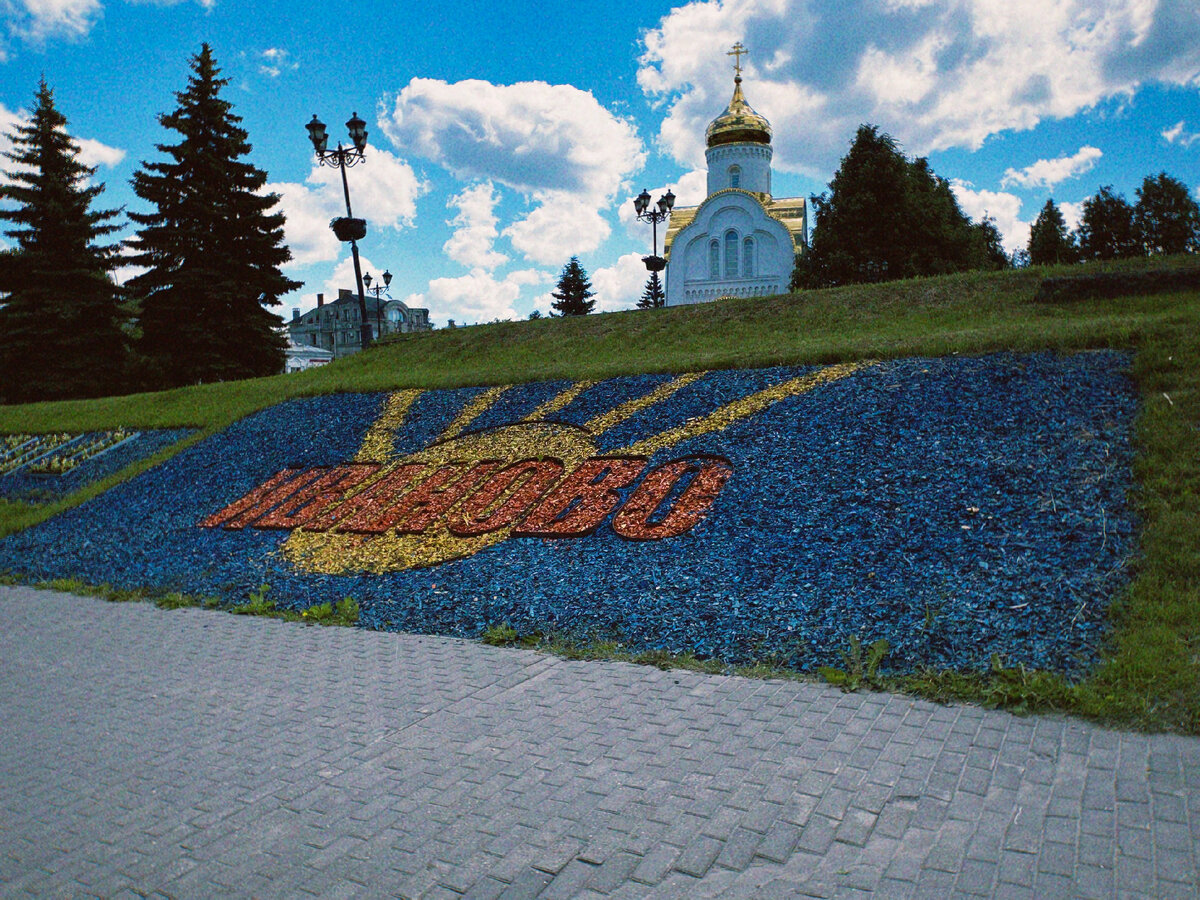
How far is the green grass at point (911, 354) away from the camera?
423cm

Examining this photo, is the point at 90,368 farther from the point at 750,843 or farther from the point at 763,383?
the point at 750,843

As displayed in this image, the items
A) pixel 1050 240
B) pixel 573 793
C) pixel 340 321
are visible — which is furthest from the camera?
pixel 340 321

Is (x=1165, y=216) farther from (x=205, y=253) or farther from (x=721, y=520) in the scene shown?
(x=205, y=253)

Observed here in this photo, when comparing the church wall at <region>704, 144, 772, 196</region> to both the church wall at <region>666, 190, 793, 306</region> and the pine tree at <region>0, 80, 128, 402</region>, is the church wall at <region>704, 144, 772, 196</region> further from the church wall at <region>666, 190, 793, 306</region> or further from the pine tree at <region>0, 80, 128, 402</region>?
the pine tree at <region>0, 80, 128, 402</region>

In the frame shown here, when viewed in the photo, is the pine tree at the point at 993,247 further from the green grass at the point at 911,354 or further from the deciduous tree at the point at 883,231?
the green grass at the point at 911,354

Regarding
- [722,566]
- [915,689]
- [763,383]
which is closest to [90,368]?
[763,383]

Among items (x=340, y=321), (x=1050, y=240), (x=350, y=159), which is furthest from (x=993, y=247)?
(x=340, y=321)

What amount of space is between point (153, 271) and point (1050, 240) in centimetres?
4019

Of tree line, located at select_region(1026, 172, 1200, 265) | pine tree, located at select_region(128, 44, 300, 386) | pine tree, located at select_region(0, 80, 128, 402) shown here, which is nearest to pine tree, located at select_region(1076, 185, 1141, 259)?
tree line, located at select_region(1026, 172, 1200, 265)

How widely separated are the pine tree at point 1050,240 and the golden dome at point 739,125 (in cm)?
1438

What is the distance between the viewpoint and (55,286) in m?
32.4

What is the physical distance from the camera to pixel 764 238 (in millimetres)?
40000

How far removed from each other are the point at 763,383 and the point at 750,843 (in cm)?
724

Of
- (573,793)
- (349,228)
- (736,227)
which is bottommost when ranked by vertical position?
(573,793)
